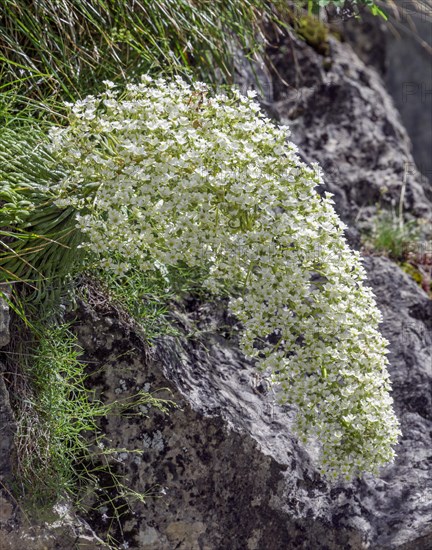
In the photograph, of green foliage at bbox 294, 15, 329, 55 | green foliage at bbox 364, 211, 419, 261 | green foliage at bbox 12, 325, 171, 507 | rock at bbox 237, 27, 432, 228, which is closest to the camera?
green foliage at bbox 12, 325, 171, 507

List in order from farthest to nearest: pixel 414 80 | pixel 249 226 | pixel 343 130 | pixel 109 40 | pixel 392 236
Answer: pixel 414 80, pixel 343 130, pixel 392 236, pixel 109 40, pixel 249 226

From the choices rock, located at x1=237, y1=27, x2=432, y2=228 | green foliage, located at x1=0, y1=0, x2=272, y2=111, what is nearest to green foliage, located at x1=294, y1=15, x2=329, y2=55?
rock, located at x1=237, y1=27, x2=432, y2=228

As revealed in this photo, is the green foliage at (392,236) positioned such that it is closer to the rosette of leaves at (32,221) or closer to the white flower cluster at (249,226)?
the white flower cluster at (249,226)

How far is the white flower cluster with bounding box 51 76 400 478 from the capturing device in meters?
2.29

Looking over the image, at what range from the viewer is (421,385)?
325 cm

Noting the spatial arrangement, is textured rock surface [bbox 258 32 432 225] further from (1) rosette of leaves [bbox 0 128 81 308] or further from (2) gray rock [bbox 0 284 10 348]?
(2) gray rock [bbox 0 284 10 348]

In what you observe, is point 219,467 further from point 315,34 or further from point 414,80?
point 414,80

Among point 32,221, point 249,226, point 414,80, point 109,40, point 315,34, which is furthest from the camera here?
point 414,80

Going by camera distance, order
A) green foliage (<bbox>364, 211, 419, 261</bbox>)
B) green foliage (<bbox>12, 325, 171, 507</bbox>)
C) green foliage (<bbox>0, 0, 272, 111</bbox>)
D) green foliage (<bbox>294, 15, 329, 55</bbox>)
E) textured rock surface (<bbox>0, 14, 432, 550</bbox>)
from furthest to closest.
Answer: green foliage (<bbox>294, 15, 329, 55</bbox>)
green foliage (<bbox>364, 211, 419, 261</bbox>)
green foliage (<bbox>0, 0, 272, 111</bbox>)
textured rock surface (<bbox>0, 14, 432, 550</bbox>)
green foliage (<bbox>12, 325, 171, 507</bbox>)

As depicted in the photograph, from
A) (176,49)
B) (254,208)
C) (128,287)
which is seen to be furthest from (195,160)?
(176,49)

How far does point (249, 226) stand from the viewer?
2.37 m

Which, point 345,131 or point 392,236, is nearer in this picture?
point 392,236

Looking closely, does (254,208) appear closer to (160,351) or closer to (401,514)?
(160,351)

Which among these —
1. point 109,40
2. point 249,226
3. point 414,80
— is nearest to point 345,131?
point 109,40
